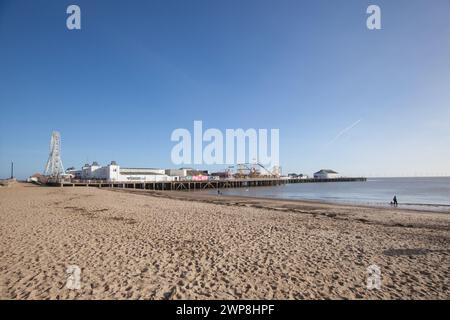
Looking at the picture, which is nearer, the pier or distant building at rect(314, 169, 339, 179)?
the pier

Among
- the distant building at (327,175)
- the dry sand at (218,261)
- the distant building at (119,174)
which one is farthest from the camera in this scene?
the distant building at (327,175)

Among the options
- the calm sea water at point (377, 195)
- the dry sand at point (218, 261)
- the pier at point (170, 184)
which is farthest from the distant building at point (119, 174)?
the dry sand at point (218, 261)

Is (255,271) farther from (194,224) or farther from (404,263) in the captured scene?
(194,224)

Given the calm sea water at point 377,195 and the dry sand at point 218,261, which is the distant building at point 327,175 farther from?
the dry sand at point 218,261

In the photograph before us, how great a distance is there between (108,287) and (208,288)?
1881mm

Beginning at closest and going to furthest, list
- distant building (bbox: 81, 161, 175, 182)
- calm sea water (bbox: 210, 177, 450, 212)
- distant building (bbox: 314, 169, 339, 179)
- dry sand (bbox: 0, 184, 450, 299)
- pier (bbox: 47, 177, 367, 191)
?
dry sand (bbox: 0, 184, 450, 299)
calm sea water (bbox: 210, 177, 450, 212)
pier (bbox: 47, 177, 367, 191)
distant building (bbox: 81, 161, 175, 182)
distant building (bbox: 314, 169, 339, 179)

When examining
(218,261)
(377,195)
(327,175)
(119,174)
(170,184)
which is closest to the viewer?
(218,261)

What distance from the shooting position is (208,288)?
411 cm

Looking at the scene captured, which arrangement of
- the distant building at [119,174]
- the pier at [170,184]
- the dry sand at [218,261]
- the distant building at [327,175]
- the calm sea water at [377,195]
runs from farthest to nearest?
the distant building at [327,175], the distant building at [119,174], the pier at [170,184], the calm sea water at [377,195], the dry sand at [218,261]

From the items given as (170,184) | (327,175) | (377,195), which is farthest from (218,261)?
(327,175)

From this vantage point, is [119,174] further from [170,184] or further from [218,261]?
[218,261]

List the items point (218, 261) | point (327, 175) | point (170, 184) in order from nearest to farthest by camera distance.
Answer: point (218, 261)
point (170, 184)
point (327, 175)

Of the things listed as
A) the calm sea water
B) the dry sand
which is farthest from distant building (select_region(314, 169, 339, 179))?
the dry sand

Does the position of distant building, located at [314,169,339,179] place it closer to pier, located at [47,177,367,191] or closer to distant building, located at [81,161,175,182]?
pier, located at [47,177,367,191]
